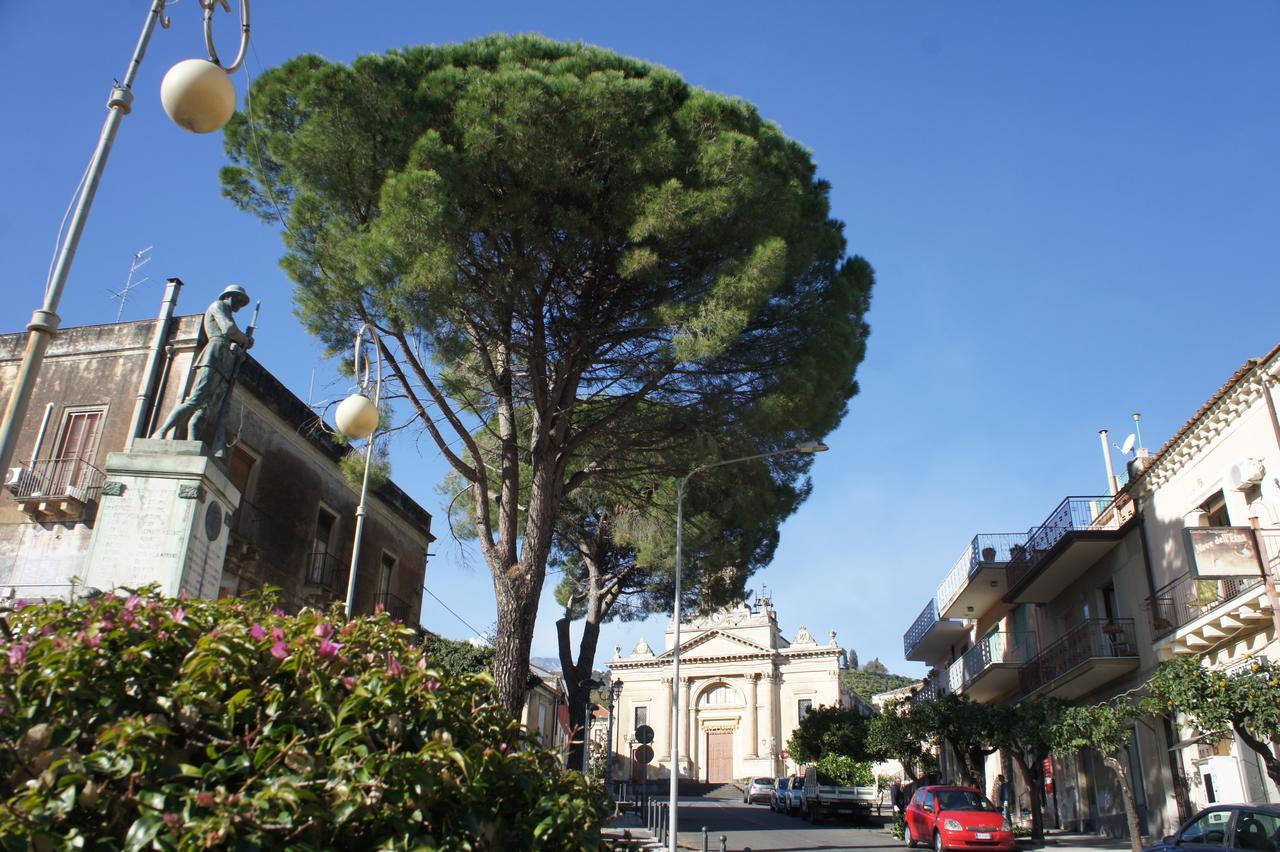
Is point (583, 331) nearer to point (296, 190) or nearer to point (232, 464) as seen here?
point (296, 190)

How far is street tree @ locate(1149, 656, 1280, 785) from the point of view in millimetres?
11477

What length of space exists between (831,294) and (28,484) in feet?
44.6

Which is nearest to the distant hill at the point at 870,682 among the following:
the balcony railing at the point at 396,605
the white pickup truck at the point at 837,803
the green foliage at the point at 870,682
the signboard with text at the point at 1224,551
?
the green foliage at the point at 870,682

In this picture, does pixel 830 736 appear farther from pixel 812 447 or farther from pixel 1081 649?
pixel 812 447

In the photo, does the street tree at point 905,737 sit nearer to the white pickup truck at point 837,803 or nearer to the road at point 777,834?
the road at point 777,834

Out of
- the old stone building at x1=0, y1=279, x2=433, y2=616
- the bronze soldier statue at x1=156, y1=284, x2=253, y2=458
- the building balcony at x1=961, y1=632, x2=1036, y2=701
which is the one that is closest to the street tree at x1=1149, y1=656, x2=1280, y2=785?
the building balcony at x1=961, y1=632, x2=1036, y2=701

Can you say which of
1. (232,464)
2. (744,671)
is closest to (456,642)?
(232,464)

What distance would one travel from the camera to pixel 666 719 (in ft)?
210

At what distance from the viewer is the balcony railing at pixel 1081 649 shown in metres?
18.8

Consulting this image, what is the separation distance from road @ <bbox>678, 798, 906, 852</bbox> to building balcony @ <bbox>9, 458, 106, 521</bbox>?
1221 cm

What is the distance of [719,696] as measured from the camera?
6438 centimetres

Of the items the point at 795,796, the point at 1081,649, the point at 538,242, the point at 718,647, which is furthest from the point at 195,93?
the point at 718,647

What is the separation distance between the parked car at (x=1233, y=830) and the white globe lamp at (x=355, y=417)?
8595 millimetres

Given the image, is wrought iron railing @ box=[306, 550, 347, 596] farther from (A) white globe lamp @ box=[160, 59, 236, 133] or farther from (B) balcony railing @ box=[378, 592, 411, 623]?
(A) white globe lamp @ box=[160, 59, 236, 133]
